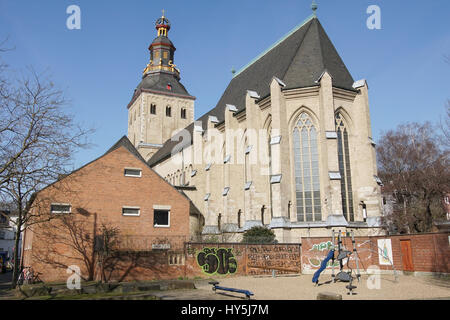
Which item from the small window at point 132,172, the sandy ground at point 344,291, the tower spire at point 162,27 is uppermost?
the tower spire at point 162,27

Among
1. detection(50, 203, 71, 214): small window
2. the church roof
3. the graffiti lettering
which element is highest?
the church roof

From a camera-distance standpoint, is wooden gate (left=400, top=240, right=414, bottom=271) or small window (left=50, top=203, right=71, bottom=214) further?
small window (left=50, top=203, right=71, bottom=214)

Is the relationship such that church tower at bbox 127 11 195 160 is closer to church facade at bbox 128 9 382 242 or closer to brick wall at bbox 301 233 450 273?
church facade at bbox 128 9 382 242

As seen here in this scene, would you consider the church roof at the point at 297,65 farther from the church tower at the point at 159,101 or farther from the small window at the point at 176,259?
the church tower at the point at 159,101

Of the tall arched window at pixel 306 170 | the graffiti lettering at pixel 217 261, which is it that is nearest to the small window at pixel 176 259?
the graffiti lettering at pixel 217 261

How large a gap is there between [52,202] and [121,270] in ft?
17.0

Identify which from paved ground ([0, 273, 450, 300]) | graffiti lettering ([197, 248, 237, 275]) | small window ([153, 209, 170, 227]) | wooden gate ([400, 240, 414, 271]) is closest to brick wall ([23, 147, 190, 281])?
small window ([153, 209, 170, 227])

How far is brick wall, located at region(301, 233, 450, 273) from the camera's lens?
1766 cm

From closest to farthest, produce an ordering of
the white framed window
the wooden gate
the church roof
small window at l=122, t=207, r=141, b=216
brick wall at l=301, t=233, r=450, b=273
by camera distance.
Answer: brick wall at l=301, t=233, r=450, b=273 < the wooden gate < small window at l=122, t=207, r=141, b=216 < the white framed window < the church roof

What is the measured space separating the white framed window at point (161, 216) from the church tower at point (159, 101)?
35.3 metres

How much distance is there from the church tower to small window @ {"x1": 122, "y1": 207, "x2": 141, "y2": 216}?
35.7 meters

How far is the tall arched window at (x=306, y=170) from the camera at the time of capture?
24.8m

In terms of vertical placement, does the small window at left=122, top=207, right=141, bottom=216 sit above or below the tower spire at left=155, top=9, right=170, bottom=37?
below
